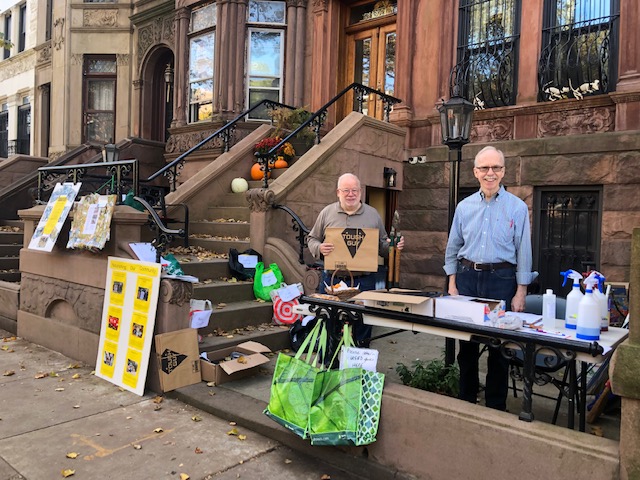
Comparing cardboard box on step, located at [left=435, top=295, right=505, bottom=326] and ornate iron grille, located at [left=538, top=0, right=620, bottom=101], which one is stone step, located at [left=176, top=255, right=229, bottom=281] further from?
ornate iron grille, located at [left=538, top=0, right=620, bottom=101]

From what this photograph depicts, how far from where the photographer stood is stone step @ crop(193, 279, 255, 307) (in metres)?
6.19

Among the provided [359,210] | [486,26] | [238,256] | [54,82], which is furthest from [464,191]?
[54,82]

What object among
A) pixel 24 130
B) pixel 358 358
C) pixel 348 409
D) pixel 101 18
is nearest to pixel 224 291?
pixel 358 358

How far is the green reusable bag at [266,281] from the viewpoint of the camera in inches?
262

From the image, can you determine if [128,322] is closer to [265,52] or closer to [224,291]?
[224,291]

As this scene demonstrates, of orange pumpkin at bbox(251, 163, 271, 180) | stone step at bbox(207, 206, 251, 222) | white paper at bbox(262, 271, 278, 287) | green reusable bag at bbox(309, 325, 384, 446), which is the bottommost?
green reusable bag at bbox(309, 325, 384, 446)

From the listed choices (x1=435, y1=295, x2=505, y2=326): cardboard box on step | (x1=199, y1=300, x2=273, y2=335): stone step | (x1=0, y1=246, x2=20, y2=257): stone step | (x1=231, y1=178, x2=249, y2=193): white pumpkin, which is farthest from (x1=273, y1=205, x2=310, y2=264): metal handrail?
(x1=0, y1=246, x2=20, y2=257): stone step

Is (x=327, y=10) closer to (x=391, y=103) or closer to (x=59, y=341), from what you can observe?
(x=391, y=103)

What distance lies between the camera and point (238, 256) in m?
7.03

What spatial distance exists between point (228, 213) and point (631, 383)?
7.74m

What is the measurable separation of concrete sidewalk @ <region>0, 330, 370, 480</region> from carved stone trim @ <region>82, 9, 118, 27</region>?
14223 mm

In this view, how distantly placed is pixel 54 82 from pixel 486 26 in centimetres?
1392

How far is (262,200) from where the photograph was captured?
293 inches

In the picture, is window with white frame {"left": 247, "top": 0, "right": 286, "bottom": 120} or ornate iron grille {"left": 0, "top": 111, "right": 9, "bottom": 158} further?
ornate iron grille {"left": 0, "top": 111, "right": 9, "bottom": 158}
